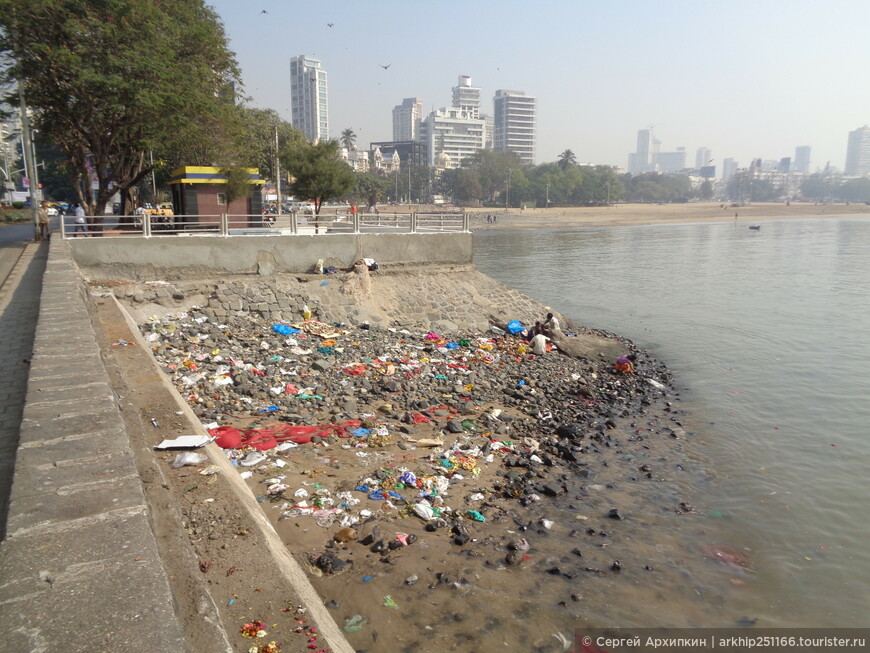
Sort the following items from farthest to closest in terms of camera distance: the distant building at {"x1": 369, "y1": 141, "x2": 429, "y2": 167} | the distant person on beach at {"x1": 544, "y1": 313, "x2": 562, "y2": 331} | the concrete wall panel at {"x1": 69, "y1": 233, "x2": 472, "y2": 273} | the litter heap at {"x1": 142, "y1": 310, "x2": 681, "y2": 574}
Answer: the distant building at {"x1": 369, "y1": 141, "x2": 429, "y2": 167} → the distant person on beach at {"x1": 544, "y1": 313, "x2": 562, "y2": 331} → the concrete wall panel at {"x1": 69, "y1": 233, "x2": 472, "y2": 273} → the litter heap at {"x1": 142, "y1": 310, "x2": 681, "y2": 574}

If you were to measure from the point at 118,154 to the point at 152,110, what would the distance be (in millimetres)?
3990

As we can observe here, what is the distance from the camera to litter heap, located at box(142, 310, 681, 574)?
271 inches

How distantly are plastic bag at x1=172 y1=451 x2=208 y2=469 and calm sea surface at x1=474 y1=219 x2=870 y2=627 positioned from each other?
13.6 ft

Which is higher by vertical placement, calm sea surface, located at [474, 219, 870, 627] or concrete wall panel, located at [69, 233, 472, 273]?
concrete wall panel, located at [69, 233, 472, 273]

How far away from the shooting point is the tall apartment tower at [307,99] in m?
155

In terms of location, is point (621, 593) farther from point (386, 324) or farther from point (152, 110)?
A: point (152, 110)

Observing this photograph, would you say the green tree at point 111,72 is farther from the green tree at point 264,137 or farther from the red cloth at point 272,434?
the green tree at point 264,137

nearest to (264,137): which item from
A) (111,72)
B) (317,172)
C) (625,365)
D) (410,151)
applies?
(317,172)

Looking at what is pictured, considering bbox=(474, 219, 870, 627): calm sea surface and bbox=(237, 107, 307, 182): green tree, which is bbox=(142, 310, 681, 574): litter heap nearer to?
bbox=(474, 219, 870, 627): calm sea surface

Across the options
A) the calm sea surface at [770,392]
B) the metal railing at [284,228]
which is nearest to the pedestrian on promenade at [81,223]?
the metal railing at [284,228]

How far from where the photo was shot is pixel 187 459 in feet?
16.6

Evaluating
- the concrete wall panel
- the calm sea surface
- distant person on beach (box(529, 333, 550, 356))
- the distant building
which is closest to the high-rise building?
the distant building

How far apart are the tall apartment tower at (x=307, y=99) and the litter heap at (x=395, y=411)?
14952 centimetres

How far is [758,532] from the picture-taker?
7.62 metres
